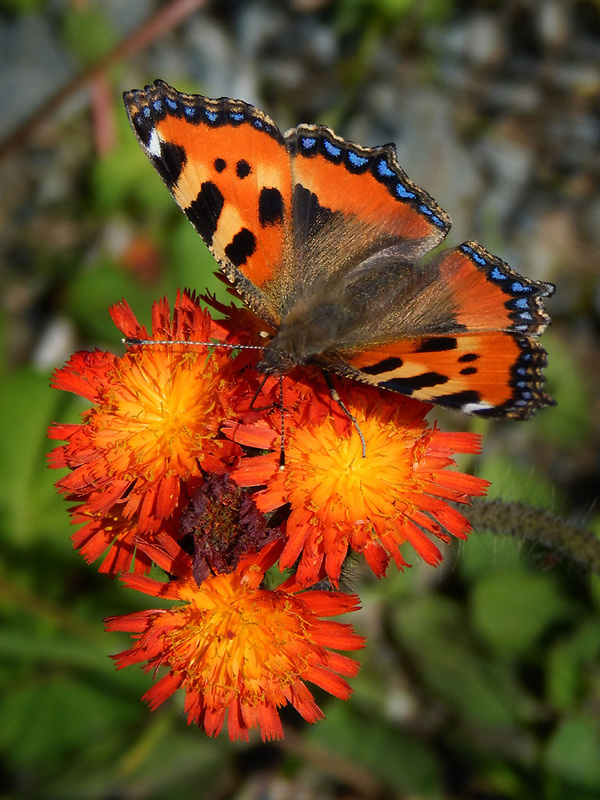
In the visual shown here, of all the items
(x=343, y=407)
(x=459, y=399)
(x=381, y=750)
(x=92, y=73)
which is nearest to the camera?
(x=459, y=399)

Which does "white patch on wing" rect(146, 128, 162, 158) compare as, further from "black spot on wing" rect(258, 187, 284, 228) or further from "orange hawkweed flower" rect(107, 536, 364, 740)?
"orange hawkweed flower" rect(107, 536, 364, 740)

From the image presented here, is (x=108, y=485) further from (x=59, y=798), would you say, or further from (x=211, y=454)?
(x=59, y=798)

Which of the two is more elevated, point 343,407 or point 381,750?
point 343,407

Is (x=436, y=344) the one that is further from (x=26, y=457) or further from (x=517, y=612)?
(x=26, y=457)

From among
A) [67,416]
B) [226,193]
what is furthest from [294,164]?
[67,416]

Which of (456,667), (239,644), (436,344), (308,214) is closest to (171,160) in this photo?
(308,214)

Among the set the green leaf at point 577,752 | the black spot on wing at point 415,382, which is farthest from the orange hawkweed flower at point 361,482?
the green leaf at point 577,752

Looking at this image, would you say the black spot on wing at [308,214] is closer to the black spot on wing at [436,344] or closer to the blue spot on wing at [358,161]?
Answer: the blue spot on wing at [358,161]
